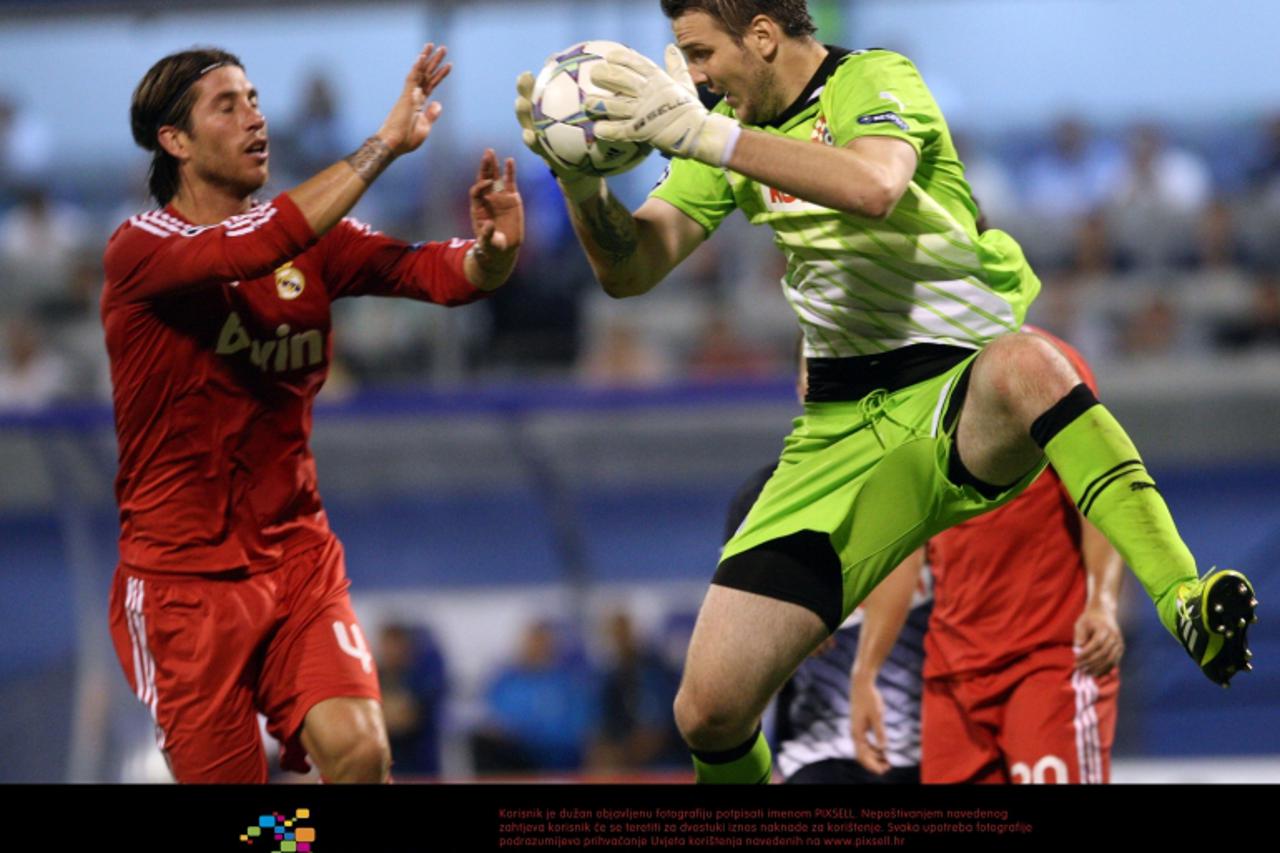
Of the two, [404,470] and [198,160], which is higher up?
[198,160]

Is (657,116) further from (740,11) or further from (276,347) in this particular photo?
(276,347)

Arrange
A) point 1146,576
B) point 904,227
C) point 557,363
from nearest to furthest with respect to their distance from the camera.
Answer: point 1146,576, point 904,227, point 557,363

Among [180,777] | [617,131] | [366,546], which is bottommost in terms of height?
[366,546]

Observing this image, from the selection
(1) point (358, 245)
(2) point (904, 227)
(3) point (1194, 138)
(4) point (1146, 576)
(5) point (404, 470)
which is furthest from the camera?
(3) point (1194, 138)

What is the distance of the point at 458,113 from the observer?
35.9ft

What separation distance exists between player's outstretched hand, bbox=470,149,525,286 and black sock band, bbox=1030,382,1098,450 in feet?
5.17

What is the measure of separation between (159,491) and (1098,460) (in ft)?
8.12

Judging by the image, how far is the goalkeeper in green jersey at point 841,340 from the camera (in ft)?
13.2

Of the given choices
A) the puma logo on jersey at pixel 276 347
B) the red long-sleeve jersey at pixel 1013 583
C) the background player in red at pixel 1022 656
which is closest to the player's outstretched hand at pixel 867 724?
the background player in red at pixel 1022 656

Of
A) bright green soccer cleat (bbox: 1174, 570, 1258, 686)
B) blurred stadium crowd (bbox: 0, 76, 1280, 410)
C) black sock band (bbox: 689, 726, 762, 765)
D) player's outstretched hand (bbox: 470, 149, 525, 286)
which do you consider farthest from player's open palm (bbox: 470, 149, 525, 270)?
blurred stadium crowd (bbox: 0, 76, 1280, 410)

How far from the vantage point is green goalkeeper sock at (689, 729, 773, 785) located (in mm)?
4434

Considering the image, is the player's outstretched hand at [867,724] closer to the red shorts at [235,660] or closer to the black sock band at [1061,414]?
the black sock band at [1061,414]
